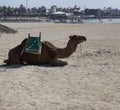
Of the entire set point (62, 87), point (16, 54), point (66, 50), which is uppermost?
point (66, 50)

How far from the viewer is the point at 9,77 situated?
9.69 meters

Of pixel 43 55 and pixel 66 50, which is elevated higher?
pixel 66 50

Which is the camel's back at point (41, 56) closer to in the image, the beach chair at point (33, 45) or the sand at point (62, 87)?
the beach chair at point (33, 45)

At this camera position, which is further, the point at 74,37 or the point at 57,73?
the point at 74,37

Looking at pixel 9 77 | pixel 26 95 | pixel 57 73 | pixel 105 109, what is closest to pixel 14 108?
pixel 26 95

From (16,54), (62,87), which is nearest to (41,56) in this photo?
(16,54)

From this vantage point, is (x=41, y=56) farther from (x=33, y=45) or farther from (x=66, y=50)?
(x=66, y=50)

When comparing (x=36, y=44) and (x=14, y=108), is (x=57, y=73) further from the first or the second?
(x=14, y=108)

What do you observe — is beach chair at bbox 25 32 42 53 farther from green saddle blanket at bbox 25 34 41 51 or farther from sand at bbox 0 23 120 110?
sand at bbox 0 23 120 110

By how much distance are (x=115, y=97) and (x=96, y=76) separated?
2.38 metres

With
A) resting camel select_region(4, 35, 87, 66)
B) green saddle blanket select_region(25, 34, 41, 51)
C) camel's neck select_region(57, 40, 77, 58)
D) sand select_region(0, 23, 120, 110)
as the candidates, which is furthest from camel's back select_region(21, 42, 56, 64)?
sand select_region(0, 23, 120, 110)

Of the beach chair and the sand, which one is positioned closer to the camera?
the sand

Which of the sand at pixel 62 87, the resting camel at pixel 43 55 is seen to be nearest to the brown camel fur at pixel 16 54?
the resting camel at pixel 43 55

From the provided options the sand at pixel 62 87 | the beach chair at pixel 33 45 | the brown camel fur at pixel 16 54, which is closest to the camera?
the sand at pixel 62 87
